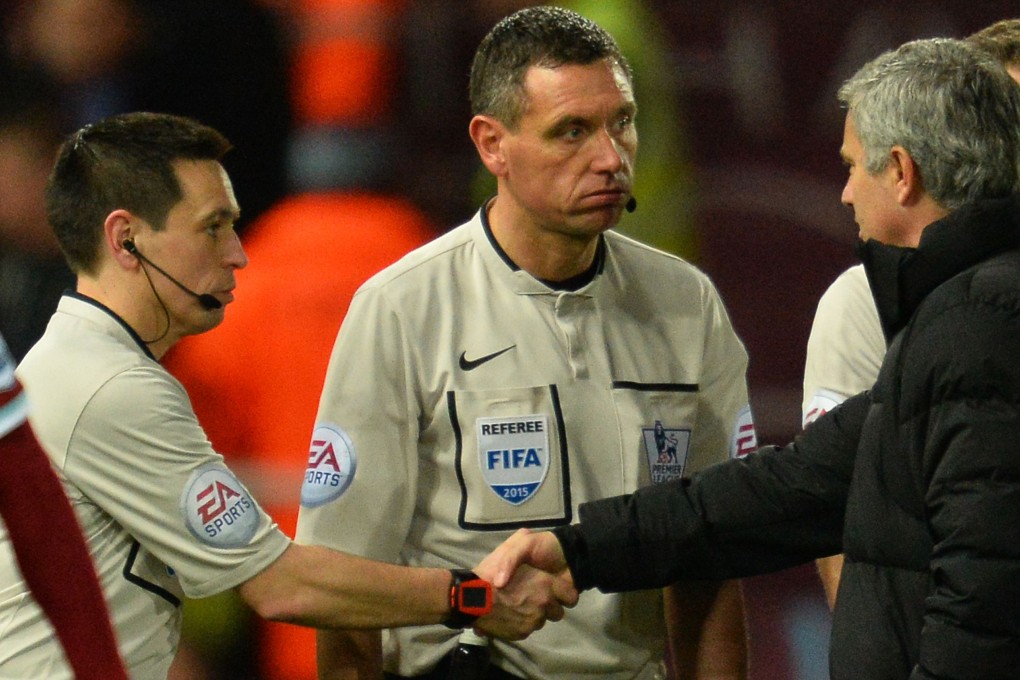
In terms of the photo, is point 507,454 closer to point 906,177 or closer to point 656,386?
point 656,386

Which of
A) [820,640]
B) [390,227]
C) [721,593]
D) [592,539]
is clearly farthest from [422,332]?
[820,640]

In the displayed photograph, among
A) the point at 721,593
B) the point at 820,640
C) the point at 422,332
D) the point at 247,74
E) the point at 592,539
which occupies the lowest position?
the point at 820,640

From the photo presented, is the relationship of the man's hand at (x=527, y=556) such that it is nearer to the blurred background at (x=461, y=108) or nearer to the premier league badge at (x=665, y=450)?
the premier league badge at (x=665, y=450)

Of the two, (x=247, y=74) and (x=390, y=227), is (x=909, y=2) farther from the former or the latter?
(x=247, y=74)

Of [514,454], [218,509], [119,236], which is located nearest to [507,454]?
[514,454]

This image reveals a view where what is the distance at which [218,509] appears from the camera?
185 centimetres

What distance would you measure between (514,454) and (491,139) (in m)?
0.44

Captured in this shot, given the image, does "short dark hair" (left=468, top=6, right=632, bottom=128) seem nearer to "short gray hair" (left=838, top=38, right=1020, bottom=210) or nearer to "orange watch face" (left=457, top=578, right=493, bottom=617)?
"short gray hair" (left=838, top=38, right=1020, bottom=210)

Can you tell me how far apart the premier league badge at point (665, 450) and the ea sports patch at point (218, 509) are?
517 mm

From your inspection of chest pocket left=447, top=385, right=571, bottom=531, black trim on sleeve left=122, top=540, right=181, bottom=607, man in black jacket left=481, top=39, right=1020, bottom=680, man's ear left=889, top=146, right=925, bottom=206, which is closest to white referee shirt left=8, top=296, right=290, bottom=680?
black trim on sleeve left=122, top=540, right=181, bottom=607

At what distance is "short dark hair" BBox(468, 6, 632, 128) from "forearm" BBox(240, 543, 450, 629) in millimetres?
614

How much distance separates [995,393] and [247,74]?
274 centimetres

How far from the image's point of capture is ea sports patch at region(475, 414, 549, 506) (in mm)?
1920

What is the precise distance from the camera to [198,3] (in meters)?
3.77
